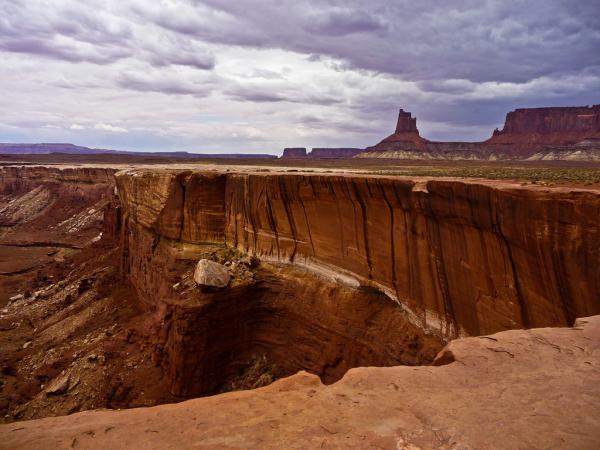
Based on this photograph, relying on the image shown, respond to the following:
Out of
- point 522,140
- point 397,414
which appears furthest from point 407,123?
point 397,414

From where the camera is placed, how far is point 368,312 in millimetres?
14930

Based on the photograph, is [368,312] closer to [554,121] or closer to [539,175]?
[539,175]

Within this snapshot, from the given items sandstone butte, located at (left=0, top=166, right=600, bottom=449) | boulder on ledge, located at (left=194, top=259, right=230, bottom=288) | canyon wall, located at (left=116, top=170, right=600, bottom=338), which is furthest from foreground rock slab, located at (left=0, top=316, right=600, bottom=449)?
boulder on ledge, located at (left=194, top=259, right=230, bottom=288)

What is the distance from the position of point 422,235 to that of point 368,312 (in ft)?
12.4

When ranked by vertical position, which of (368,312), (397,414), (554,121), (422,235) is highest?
(554,121)

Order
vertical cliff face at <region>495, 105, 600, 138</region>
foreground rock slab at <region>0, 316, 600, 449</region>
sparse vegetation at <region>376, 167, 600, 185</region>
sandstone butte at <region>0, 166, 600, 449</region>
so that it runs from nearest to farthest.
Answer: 1. foreground rock slab at <region>0, 316, 600, 449</region>
2. sandstone butte at <region>0, 166, 600, 449</region>
3. sparse vegetation at <region>376, 167, 600, 185</region>
4. vertical cliff face at <region>495, 105, 600, 138</region>

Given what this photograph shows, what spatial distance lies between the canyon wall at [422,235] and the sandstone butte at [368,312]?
5 centimetres

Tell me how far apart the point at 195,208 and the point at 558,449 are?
62.0ft

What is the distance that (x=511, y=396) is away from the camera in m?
5.22

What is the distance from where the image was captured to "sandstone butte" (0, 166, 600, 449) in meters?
4.89

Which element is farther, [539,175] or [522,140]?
[522,140]

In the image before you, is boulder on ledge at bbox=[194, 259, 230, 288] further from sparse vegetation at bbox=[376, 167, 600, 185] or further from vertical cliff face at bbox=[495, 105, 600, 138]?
vertical cliff face at bbox=[495, 105, 600, 138]

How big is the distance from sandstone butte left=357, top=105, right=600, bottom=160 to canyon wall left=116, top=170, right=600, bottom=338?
109 m

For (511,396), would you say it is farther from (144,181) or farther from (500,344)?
(144,181)
